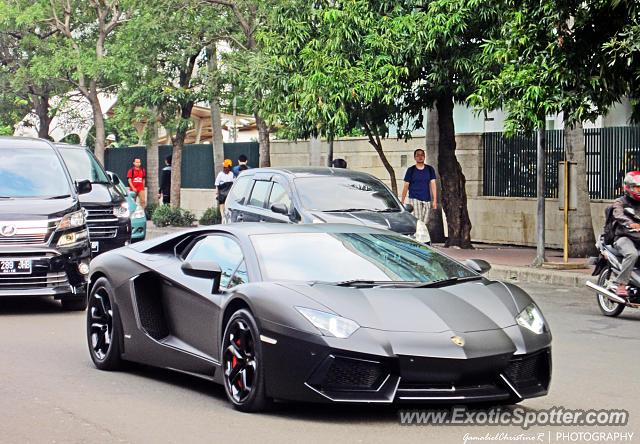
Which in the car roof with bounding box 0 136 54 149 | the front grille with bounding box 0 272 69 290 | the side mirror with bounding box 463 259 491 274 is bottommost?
the front grille with bounding box 0 272 69 290

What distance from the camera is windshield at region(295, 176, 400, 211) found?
17859 mm

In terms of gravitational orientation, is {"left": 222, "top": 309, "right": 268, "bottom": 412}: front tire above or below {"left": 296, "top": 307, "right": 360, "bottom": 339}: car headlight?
below

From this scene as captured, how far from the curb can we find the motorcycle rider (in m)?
4.03

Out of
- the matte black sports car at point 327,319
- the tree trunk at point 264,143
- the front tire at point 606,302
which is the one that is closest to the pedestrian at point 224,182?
the tree trunk at point 264,143

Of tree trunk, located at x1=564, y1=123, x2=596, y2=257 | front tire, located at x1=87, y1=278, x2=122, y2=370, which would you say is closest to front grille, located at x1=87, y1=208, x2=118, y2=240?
tree trunk, located at x1=564, y1=123, x2=596, y2=257

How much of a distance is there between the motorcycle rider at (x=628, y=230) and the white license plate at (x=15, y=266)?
6.77m

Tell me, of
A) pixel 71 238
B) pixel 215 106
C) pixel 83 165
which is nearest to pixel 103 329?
pixel 71 238

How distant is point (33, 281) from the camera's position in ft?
46.8

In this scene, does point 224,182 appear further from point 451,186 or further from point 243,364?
point 243,364

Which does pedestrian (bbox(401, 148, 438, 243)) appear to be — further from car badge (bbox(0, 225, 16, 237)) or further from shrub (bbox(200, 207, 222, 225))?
shrub (bbox(200, 207, 222, 225))

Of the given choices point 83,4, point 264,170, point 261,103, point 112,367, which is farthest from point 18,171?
point 83,4

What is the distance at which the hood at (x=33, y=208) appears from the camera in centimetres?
1441

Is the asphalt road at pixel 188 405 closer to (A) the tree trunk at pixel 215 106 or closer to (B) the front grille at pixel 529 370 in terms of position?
(B) the front grille at pixel 529 370

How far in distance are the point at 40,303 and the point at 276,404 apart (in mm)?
8288
